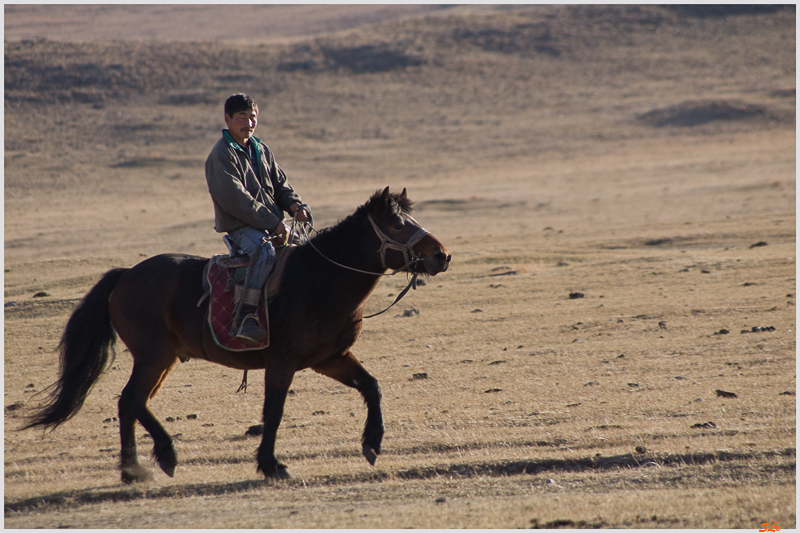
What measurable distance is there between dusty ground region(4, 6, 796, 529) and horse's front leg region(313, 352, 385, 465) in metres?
0.25

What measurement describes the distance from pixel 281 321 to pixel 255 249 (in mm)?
588

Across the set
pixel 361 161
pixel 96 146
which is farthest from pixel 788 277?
pixel 96 146

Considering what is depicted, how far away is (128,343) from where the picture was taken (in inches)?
246

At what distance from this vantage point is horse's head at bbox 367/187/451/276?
17.8 feet

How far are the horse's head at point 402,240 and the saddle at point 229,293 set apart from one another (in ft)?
2.73

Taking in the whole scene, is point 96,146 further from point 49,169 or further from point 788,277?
point 788,277

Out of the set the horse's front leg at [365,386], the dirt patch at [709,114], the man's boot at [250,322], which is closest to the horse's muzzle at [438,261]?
the horse's front leg at [365,386]

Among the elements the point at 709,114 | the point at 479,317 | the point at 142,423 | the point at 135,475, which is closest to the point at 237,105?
the point at 142,423

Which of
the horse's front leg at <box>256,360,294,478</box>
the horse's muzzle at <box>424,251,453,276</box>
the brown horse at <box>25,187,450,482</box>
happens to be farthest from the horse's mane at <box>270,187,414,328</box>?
the horse's muzzle at <box>424,251,453,276</box>

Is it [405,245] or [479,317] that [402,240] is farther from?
[479,317]

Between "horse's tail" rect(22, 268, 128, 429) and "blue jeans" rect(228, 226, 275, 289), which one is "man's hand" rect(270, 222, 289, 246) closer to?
"blue jeans" rect(228, 226, 275, 289)

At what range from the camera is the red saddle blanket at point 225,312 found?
18.8 ft

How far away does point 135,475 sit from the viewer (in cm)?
579

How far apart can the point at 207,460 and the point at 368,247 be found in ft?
7.25
